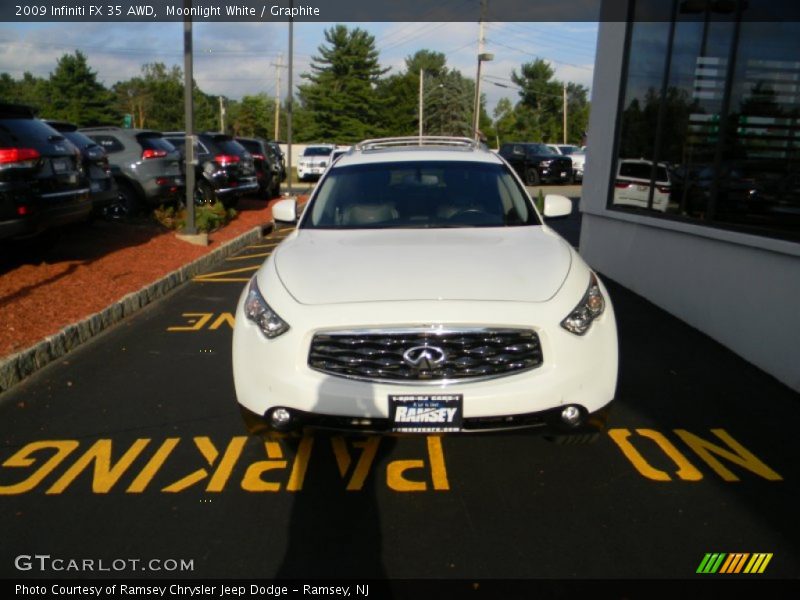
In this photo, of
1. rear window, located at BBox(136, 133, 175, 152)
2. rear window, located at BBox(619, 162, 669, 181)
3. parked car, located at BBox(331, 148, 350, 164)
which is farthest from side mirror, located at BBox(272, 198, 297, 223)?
rear window, located at BBox(136, 133, 175, 152)

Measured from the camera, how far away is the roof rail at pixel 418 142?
6156mm

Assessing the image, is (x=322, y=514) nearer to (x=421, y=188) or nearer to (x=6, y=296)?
(x=421, y=188)

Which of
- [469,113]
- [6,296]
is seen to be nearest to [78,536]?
[6,296]

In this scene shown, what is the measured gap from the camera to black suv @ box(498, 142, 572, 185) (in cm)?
2911

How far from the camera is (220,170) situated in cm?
1539

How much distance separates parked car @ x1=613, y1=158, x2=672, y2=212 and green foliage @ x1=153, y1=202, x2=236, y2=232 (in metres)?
7.03

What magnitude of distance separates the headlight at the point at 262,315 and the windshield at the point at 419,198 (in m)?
1.17

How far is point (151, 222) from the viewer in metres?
12.6

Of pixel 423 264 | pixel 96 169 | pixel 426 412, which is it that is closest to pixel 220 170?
pixel 96 169

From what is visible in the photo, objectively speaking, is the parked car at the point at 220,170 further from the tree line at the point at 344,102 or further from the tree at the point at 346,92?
the tree at the point at 346,92

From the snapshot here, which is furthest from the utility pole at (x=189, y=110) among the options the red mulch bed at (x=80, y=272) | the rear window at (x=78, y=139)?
the rear window at (x=78, y=139)

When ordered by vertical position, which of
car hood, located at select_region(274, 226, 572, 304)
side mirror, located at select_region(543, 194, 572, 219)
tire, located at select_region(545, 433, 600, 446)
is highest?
side mirror, located at select_region(543, 194, 572, 219)

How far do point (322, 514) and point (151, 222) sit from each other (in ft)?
34.0

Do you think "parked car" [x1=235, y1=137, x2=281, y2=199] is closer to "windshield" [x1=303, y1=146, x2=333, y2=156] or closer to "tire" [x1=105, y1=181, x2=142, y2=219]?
"tire" [x1=105, y1=181, x2=142, y2=219]
